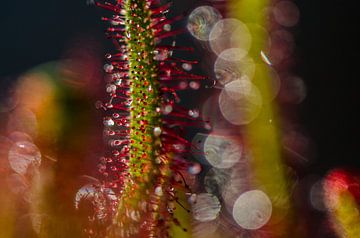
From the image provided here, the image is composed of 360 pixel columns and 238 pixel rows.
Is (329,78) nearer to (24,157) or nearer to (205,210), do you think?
(205,210)

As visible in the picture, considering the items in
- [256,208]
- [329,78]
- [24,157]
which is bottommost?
[329,78]

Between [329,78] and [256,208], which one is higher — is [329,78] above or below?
below

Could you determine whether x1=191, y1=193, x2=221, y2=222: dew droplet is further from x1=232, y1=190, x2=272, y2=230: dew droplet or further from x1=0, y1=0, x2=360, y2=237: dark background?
x1=0, y1=0, x2=360, y2=237: dark background

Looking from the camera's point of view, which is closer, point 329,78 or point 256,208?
point 256,208

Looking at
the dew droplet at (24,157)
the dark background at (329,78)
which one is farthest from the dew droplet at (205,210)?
the dark background at (329,78)

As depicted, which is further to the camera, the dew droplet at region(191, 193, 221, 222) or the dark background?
the dark background

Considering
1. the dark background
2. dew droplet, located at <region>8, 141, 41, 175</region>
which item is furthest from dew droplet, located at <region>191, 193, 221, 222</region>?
the dark background

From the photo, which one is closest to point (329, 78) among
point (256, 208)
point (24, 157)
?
point (256, 208)

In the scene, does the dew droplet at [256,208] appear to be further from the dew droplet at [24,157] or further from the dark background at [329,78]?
the dark background at [329,78]

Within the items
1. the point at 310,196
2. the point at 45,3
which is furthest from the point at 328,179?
the point at 45,3

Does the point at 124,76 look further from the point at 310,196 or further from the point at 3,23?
the point at 3,23

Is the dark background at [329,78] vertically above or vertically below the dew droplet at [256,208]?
below
